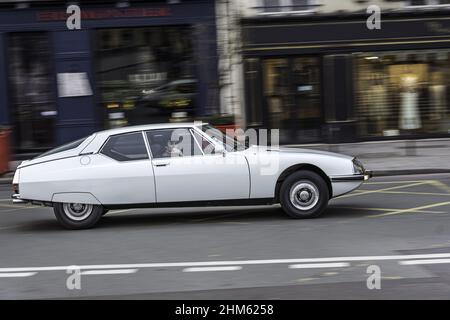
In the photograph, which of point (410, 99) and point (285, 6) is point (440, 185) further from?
point (285, 6)

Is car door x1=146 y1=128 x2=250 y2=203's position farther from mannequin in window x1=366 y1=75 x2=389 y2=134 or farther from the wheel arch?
mannequin in window x1=366 y1=75 x2=389 y2=134

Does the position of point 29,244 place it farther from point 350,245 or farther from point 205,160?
point 350,245

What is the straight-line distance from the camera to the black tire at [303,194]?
904 centimetres

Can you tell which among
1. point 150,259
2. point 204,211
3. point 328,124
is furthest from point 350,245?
point 328,124

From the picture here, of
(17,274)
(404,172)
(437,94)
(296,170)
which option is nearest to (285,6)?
(437,94)

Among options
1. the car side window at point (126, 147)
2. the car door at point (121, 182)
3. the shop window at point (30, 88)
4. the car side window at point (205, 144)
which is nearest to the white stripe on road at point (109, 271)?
the car door at point (121, 182)

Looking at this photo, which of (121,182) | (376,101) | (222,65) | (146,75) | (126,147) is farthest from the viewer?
(376,101)

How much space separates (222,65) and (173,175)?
379 inches

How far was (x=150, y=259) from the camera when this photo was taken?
23.6 feet

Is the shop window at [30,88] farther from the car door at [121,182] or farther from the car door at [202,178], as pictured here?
the car door at [202,178]

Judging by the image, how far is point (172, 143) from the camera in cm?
910

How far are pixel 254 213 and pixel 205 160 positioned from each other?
4.59 feet

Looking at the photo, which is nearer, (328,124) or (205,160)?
(205,160)

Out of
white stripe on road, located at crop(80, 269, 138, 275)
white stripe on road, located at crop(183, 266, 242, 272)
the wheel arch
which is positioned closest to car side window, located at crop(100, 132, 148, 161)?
the wheel arch
